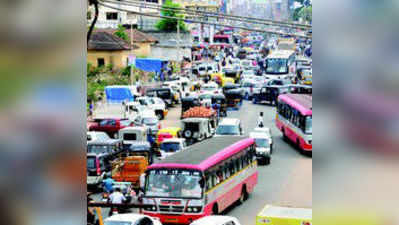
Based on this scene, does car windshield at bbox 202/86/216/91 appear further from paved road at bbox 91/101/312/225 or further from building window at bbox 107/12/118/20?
building window at bbox 107/12/118/20

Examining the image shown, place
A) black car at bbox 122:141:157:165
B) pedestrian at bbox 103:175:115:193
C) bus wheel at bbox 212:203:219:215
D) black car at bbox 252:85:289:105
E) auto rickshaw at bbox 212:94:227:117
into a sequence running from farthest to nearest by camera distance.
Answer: black car at bbox 252:85:289:105
auto rickshaw at bbox 212:94:227:117
black car at bbox 122:141:157:165
pedestrian at bbox 103:175:115:193
bus wheel at bbox 212:203:219:215

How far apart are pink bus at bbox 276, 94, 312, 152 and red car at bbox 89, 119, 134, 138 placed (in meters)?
5.62

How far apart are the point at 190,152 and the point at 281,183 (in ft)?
15.9

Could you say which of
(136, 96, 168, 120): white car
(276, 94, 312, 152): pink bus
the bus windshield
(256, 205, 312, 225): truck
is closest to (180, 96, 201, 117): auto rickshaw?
(136, 96, 168, 120): white car

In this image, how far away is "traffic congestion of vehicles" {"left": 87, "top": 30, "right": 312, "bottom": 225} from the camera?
14.9 meters

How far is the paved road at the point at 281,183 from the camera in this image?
17719mm

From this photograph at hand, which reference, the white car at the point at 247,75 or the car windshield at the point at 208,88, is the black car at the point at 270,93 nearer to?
the car windshield at the point at 208,88

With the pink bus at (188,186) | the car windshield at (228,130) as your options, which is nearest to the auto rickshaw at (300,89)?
the car windshield at (228,130)

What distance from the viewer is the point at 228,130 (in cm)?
2550

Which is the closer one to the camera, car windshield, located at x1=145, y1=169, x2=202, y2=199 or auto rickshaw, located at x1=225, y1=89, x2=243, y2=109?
car windshield, located at x1=145, y1=169, x2=202, y2=199

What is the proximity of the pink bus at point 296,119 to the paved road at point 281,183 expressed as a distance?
43 centimetres

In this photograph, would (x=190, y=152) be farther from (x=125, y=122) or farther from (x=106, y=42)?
(x=106, y=42)
